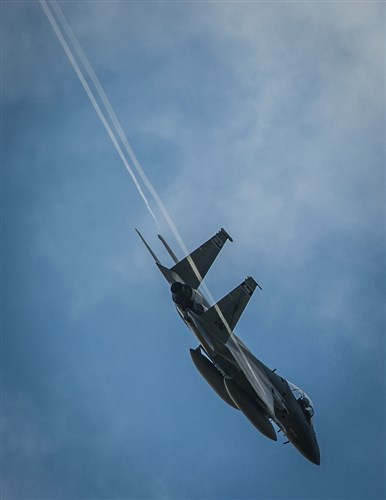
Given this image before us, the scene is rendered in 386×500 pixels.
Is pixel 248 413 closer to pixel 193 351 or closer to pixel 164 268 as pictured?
pixel 193 351

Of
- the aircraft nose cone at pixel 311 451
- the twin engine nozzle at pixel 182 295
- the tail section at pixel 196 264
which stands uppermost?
the tail section at pixel 196 264

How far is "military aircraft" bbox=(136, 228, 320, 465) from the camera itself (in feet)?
93.6

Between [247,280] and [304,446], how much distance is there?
8.93m

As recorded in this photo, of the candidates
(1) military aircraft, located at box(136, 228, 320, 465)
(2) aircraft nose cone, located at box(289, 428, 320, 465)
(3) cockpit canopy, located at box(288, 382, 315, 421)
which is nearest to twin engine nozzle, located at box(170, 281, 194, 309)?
(1) military aircraft, located at box(136, 228, 320, 465)

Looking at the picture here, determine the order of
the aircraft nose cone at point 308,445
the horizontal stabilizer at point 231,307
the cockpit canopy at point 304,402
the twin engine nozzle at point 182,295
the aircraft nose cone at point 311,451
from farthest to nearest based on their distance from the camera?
the cockpit canopy at point 304,402 → the aircraft nose cone at point 311,451 → the aircraft nose cone at point 308,445 → the twin engine nozzle at point 182,295 → the horizontal stabilizer at point 231,307

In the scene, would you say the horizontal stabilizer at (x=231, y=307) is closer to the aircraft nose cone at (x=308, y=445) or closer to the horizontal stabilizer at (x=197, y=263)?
the horizontal stabilizer at (x=197, y=263)

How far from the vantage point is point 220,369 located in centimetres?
3045

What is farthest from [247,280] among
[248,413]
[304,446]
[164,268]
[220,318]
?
[304,446]

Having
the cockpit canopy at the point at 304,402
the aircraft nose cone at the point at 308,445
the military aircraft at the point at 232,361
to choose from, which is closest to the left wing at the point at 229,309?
the military aircraft at the point at 232,361

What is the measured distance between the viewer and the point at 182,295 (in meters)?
28.8

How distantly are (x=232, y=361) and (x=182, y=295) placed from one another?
3981 millimetres

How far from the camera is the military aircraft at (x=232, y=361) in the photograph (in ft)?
93.6

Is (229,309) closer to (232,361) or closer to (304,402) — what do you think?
(232,361)

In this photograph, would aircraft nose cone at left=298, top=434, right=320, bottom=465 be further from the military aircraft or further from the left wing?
the left wing
